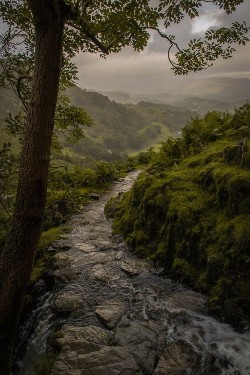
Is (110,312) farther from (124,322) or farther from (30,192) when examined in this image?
(30,192)

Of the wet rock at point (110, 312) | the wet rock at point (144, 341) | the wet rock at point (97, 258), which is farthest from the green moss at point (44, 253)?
the wet rock at point (144, 341)

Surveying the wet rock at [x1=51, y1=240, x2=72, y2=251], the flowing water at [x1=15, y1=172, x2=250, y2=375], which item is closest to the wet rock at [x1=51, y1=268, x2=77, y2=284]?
the flowing water at [x1=15, y1=172, x2=250, y2=375]

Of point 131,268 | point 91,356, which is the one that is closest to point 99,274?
point 131,268

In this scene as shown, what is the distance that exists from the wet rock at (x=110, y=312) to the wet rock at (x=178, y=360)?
47.1 inches

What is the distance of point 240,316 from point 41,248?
6191 millimetres

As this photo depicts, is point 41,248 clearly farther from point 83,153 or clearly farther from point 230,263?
point 83,153

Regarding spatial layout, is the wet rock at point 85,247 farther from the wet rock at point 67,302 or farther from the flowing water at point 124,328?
the wet rock at point 67,302

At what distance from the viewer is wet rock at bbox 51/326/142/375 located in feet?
14.5

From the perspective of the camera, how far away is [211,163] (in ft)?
26.7

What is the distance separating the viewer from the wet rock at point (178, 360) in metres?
4.43

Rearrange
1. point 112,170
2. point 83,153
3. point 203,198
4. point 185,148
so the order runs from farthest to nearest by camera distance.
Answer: point 83,153
point 112,170
point 185,148
point 203,198

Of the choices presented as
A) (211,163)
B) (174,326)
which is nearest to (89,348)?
(174,326)

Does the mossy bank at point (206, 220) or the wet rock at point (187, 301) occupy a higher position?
the mossy bank at point (206, 220)

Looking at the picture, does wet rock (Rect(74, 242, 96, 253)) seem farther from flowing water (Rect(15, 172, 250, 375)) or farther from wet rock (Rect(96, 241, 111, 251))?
flowing water (Rect(15, 172, 250, 375))
